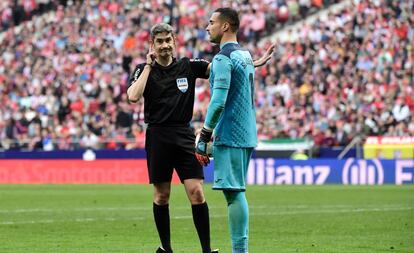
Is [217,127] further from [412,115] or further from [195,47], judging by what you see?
[195,47]

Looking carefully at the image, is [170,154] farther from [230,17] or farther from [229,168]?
[230,17]

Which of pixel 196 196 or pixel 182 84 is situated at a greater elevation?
pixel 182 84

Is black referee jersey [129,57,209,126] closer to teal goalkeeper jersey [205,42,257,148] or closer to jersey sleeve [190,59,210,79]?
jersey sleeve [190,59,210,79]

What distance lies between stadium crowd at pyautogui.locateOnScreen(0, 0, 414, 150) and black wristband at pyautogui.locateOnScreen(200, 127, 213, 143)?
2074 centimetres

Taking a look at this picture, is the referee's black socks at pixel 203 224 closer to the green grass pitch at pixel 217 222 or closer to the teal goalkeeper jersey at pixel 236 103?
the green grass pitch at pixel 217 222

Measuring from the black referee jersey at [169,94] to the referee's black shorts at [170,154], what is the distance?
0.09m

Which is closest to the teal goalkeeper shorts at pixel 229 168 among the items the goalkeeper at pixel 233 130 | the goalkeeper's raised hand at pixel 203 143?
the goalkeeper at pixel 233 130

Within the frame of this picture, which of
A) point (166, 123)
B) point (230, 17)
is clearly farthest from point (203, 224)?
point (230, 17)

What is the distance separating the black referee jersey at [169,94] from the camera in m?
11.3

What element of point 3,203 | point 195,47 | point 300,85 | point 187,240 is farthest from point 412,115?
point 187,240

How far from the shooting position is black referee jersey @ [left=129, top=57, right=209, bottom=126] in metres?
11.3

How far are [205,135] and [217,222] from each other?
6684 mm

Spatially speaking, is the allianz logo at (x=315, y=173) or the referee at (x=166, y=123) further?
the allianz logo at (x=315, y=173)

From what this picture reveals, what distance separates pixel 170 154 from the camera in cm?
1134
